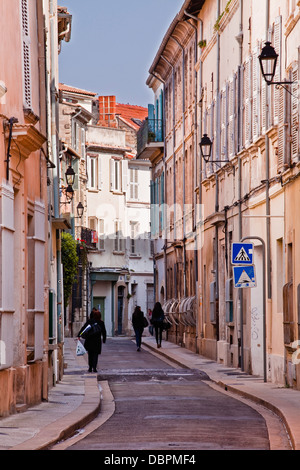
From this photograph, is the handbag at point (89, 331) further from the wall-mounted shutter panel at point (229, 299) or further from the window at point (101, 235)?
the window at point (101, 235)

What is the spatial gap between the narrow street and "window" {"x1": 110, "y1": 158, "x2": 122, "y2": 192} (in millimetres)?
42621

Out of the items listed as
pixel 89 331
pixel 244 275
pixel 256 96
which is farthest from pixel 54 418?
pixel 256 96

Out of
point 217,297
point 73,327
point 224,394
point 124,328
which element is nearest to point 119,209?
point 124,328

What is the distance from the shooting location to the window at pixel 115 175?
227 feet

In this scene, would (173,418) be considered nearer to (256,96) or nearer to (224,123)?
(256,96)

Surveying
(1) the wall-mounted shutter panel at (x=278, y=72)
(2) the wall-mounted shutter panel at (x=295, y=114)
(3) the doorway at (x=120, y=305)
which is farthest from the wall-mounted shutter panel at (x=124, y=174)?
(2) the wall-mounted shutter panel at (x=295, y=114)

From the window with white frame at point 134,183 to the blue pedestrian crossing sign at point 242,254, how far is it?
166 ft

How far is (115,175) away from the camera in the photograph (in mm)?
69875

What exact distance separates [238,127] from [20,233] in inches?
477

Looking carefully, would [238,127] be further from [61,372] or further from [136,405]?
[136,405]

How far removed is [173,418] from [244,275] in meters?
7.04

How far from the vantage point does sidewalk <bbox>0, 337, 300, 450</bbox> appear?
42.7 feet

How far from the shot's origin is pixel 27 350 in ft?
59.3

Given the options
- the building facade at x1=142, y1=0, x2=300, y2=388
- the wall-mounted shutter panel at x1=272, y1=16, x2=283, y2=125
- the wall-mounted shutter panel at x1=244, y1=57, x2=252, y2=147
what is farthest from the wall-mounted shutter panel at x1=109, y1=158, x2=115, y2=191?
the wall-mounted shutter panel at x1=272, y1=16, x2=283, y2=125
